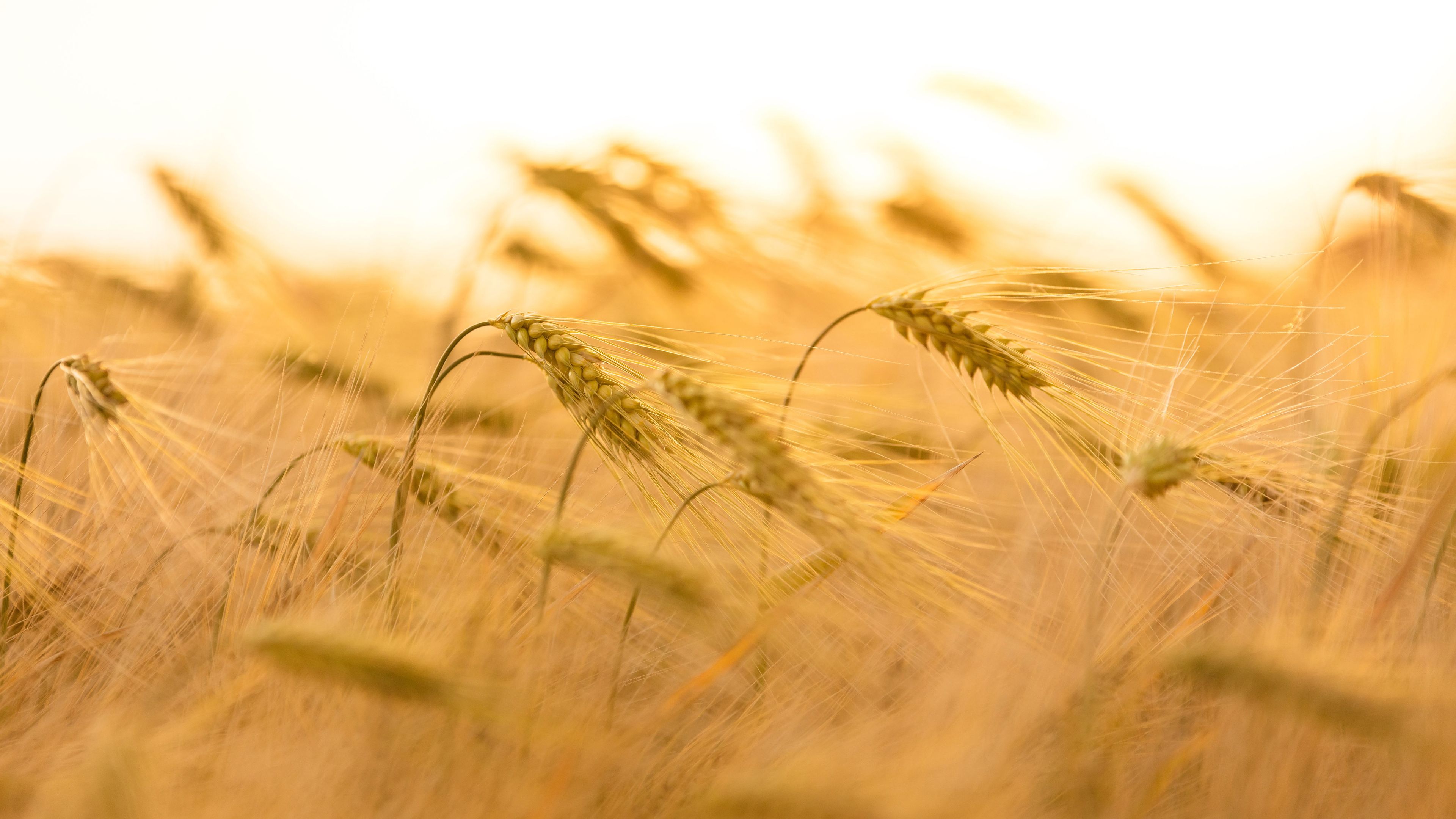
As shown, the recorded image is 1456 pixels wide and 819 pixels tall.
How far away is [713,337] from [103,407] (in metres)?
1.56

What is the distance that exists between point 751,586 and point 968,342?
0.38 metres

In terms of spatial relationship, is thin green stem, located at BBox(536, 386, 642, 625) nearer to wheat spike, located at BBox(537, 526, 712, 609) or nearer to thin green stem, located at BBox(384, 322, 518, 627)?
wheat spike, located at BBox(537, 526, 712, 609)

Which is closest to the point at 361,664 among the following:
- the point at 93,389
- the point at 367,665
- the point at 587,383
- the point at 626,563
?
the point at 367,665

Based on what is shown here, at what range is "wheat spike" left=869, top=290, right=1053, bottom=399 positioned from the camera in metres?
1.02

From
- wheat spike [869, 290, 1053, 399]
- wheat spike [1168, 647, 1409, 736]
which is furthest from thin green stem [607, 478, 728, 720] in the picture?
wheat spike [1168, 647, 1409, 736]

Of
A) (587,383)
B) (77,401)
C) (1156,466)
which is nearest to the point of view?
(1156,466)

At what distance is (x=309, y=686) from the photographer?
3.17ft

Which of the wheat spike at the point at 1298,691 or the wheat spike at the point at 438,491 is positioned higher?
the wheat spike at the point at 1298,691

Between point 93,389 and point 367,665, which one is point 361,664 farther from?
point 93,389

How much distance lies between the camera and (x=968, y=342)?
104cm

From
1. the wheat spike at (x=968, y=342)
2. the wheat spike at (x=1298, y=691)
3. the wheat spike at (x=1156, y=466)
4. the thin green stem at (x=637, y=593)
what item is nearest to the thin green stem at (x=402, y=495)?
the thin green stem at (x=637, y=593)

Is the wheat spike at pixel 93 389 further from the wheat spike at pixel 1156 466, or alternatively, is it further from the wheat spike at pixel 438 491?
the wheat spike at pixel 1156 466

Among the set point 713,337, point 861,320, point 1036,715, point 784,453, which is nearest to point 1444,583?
point 1036,715

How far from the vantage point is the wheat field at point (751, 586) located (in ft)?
2.57
